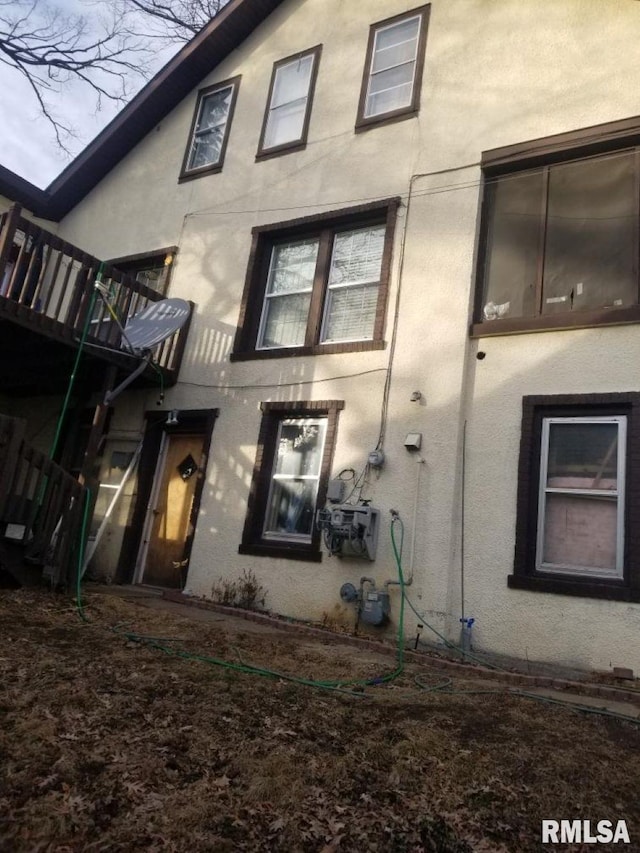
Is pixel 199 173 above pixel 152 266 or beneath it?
above

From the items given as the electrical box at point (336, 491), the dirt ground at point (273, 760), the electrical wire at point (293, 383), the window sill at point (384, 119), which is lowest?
the dirt ground at point (273, 760)

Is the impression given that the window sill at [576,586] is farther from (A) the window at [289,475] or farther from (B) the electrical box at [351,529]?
(A) the window at [289,475]

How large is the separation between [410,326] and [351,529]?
8.50ft

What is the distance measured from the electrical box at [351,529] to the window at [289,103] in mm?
5827

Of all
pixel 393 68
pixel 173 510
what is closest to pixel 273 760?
pixel 173 510

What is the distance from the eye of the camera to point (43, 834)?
2.16 meters

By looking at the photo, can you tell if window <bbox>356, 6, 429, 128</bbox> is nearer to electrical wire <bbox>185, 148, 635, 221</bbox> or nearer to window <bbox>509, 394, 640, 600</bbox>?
electrical wire <bbox>185, 148, 635, 221</bbox>

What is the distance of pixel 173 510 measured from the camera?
29.0 ft

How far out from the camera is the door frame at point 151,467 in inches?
339

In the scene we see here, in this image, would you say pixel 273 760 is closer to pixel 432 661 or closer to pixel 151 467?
pixel 432 661

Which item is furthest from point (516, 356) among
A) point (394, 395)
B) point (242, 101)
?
point (242, 101)

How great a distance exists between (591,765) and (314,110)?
30.1 feet

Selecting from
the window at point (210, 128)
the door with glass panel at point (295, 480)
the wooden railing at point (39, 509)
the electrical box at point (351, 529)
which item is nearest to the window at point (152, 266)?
the window at point (210, 128)

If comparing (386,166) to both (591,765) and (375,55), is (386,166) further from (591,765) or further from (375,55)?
(591,765)
